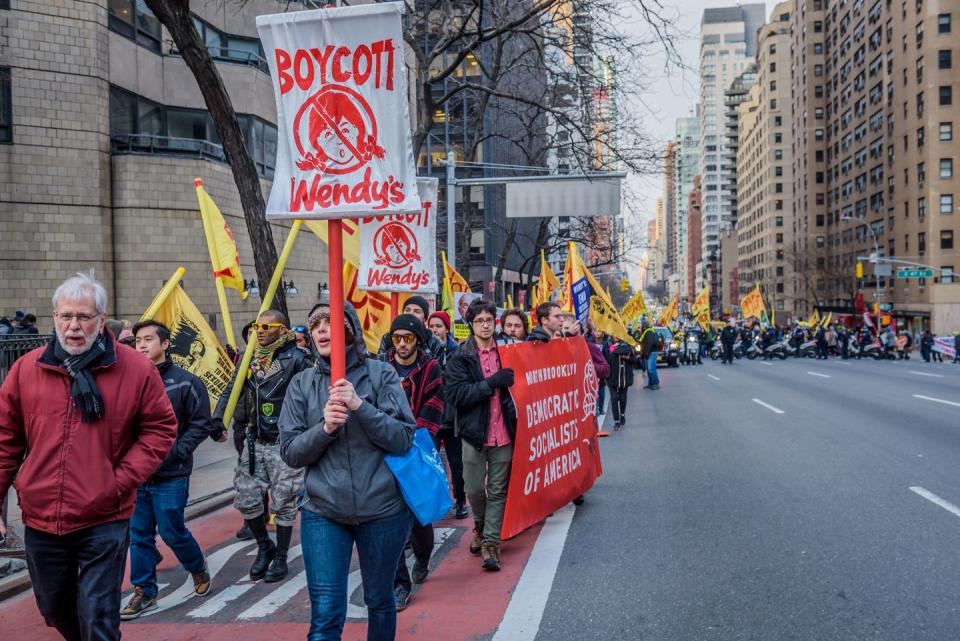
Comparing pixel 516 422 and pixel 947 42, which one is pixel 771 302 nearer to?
pixel 947 42

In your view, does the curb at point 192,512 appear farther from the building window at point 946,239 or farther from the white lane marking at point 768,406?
the building window at point 946,239

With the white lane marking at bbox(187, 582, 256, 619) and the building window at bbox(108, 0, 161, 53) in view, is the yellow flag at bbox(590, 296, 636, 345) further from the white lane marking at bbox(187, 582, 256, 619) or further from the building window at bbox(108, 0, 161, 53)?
the building window at bbox(108, 0, 161, 53)

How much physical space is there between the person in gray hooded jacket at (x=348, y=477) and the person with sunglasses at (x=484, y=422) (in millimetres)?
2149

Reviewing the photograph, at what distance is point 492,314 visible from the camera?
249 inches

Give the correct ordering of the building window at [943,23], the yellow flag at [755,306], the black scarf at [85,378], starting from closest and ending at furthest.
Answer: the black scarf at [85,378], the yellow flag at [755,306], the building window at [943,23]

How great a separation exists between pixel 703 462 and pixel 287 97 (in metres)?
7.55

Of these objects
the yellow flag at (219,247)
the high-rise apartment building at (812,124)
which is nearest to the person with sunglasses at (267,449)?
the yellow flag at (219,247)

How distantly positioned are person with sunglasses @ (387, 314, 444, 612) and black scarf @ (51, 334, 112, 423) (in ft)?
7.61

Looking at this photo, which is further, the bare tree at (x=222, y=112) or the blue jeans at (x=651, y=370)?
the blue jeans at (x=651, y=370)

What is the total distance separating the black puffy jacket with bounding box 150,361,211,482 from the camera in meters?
5.34

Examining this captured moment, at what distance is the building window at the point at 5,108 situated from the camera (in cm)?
1658

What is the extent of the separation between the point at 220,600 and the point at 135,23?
1720 centimetres

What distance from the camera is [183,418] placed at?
5.44m

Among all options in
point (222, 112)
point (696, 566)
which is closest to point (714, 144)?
point (222, 112)
